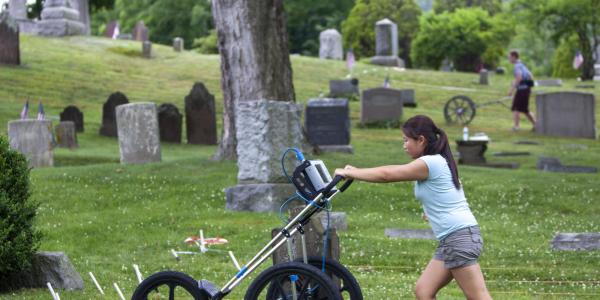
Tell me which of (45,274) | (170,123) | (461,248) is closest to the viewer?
(461,248)

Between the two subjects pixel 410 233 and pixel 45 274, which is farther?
pixel 410 233

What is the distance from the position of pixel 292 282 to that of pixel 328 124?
18328 mm

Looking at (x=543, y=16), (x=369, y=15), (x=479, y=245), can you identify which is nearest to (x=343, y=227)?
(x=479, y=245)

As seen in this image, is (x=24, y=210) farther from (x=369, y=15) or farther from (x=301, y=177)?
(x=369, y=15)

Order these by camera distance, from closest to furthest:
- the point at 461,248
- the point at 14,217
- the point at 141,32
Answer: the point at 461,248 < the point at 14,217 < the point at 141,32

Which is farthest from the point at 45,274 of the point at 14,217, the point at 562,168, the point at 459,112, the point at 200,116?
the point at 459,112

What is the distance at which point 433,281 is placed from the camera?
725 cm

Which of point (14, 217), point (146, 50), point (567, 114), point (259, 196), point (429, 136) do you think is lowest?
point (259, 196)

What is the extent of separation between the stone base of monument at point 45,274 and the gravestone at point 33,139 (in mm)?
11535

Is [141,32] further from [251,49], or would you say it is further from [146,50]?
[251,49]

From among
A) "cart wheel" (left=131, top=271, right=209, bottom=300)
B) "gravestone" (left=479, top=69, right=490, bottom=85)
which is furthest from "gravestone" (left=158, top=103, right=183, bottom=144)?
"gravestone" (left=479, top=69, right=490, bottom=85)

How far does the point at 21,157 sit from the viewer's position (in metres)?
9.81

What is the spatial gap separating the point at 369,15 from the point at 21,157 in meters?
65.9

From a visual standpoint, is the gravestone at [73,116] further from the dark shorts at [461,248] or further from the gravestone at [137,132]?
the dark shorts at [461,248]
